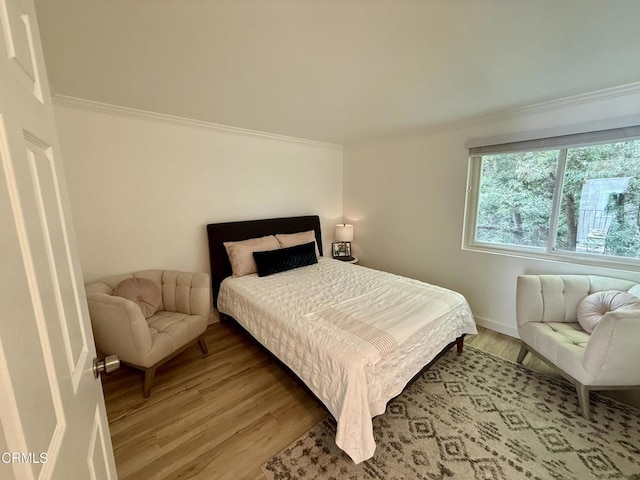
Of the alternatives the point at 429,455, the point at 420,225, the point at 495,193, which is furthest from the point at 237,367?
→ the point at 495,193

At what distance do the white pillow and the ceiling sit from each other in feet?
4.60

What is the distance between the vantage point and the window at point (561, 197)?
2.15 meters

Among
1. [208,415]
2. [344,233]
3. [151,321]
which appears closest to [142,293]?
[151,321]

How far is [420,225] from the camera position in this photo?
3365 millimetres

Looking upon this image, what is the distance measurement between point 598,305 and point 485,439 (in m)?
1.39

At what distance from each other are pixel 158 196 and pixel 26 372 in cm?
261

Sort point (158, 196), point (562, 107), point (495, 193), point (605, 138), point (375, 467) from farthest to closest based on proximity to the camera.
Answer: point (495, 193), point (158, 196), point (562, 107), point (605, 138), point (375, 467)

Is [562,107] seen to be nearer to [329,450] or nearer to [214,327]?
[329,450]

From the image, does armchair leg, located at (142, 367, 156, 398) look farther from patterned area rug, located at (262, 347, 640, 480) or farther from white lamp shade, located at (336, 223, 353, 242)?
white lamp shade, located at (336, 223, 353, 242)

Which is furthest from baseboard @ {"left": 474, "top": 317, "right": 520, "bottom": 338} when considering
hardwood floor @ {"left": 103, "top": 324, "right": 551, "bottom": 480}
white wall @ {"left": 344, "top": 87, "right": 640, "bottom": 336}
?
hardwood floor @ {"left": 103, "top": 324, "right": 551, "bottom": 480}

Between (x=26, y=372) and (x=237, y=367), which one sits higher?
(x=26, y=372)

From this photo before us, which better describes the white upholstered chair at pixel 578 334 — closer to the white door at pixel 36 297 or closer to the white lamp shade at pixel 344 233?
the white lamp shade at pixel 344 233

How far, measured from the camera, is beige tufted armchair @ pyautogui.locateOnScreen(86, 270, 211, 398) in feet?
6.04

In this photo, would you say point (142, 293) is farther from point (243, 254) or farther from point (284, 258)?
point (284, 258)
